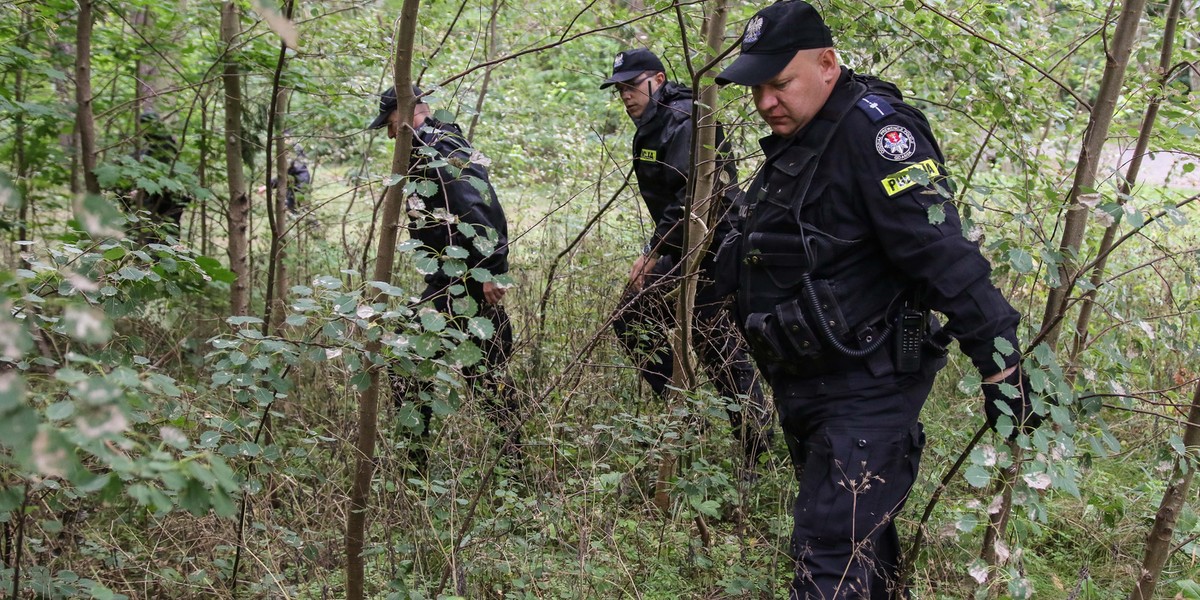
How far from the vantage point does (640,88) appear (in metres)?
4.29

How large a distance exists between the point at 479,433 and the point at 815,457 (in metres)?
1.19

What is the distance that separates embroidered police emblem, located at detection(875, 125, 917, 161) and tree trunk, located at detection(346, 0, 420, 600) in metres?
1.19

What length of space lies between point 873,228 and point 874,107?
1.06ft

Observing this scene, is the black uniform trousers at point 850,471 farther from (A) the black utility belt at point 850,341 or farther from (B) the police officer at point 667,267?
(B) the police officer at point 667,267

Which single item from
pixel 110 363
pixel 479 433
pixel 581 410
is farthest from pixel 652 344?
pixel 110 363

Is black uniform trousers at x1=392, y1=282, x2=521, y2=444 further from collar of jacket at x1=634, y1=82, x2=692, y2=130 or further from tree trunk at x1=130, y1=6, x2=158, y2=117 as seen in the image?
tree trunk at x1=130, y1=6, x2=158, y2=117

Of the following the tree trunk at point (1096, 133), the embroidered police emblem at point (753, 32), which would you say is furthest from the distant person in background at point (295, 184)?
the tree trunk at point (1096, 133)

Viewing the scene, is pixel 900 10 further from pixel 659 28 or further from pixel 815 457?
pixel 815 457

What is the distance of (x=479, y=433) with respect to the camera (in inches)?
122

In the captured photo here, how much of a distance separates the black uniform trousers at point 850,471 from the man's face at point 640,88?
7.09 feet

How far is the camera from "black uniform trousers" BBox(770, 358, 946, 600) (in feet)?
7.61

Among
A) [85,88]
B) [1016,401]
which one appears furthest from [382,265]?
[85,88]

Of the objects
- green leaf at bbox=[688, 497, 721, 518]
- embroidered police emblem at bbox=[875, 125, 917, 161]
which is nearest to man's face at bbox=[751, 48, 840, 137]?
embroidered police emblem at bbox=[875, 125, 917, 161]

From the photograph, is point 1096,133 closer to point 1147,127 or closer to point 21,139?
point 1147,127
